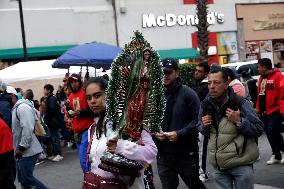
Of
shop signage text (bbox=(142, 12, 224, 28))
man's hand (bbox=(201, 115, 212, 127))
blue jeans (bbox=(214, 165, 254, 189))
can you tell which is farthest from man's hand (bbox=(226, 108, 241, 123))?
shop signage text (bbox=(142, 12, 224, 28))

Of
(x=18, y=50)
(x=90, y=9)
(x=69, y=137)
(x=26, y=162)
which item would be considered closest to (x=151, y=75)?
(x=26, y=162)

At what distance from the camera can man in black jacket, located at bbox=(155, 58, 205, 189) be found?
6.01 meters

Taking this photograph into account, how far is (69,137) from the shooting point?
15312mm

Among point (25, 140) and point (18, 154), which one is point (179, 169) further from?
point (18, 154)

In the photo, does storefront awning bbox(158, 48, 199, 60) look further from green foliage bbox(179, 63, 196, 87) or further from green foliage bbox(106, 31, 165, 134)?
green foliage bbox(106, 31, 165, 134)

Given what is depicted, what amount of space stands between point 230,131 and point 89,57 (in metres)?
7.23

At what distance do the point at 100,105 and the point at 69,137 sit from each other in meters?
11.6

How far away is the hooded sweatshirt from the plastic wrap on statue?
417cm

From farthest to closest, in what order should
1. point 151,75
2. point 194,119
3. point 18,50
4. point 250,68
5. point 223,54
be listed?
point 223,54
point 18,50
point 250,68
point 194,119
point 151,75

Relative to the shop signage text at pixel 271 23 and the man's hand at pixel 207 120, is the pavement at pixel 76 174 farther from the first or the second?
the shop signage text at pixel 271 23

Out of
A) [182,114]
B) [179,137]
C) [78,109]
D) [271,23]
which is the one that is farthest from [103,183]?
[271,23]

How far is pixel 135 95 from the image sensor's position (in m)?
3.74

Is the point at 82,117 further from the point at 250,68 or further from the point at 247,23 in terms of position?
the point at 247,23

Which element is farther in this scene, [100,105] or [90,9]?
[90,9]
